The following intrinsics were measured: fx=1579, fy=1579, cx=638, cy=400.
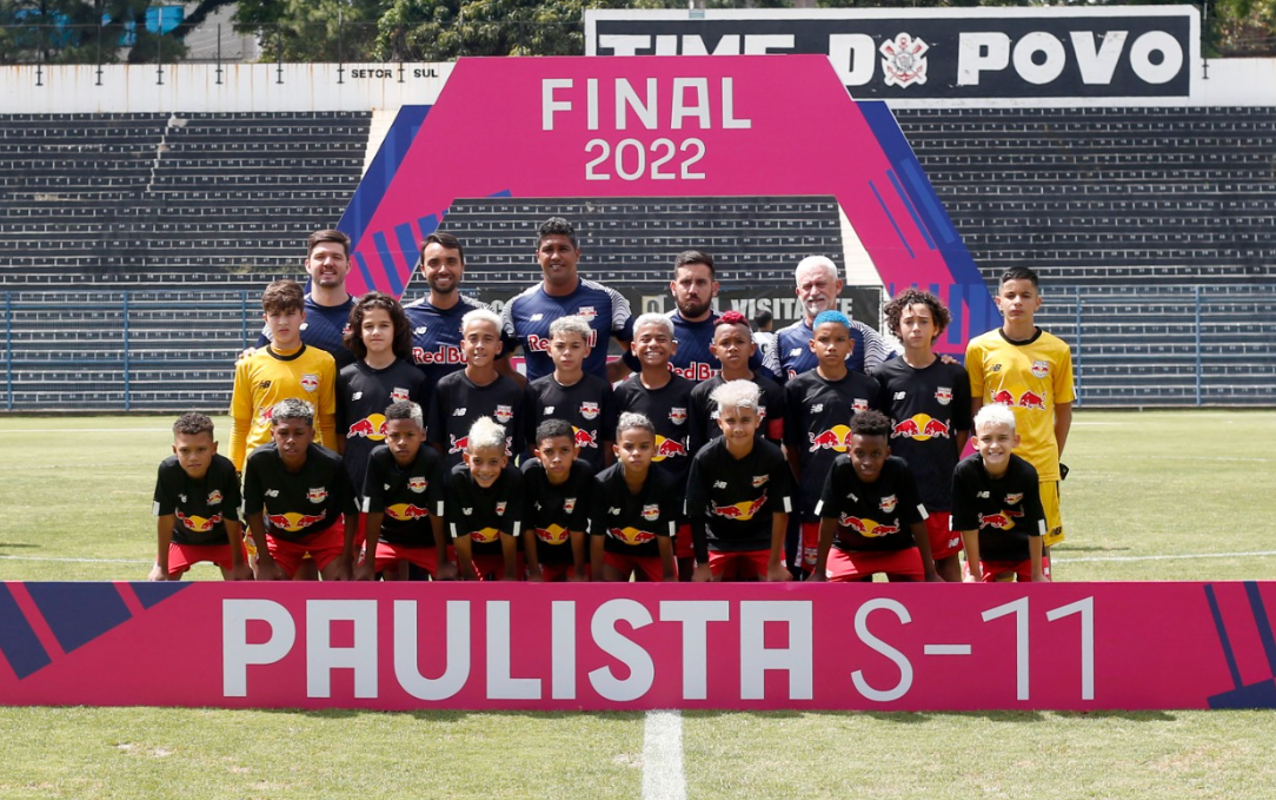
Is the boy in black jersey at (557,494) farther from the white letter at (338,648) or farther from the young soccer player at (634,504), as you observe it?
the white letter at (338,648)

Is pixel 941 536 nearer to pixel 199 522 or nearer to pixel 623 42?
pixel 199 522

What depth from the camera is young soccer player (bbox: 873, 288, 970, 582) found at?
A: 6617 mm

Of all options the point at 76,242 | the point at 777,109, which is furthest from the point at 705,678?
the point at 76,242

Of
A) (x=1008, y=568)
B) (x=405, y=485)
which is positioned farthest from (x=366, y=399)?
(x=1008, y=568)

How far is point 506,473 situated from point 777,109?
5525 millimetres

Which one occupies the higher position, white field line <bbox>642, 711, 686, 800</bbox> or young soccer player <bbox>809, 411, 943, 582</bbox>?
young soccer player <bbox>809, 411, 943, 582</bbox>

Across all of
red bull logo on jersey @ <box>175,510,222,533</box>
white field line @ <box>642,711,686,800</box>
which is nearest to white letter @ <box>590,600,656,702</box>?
white field line @ <box>642,711,686,800</box>

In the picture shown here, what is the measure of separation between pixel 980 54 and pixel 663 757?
28648 millimetres

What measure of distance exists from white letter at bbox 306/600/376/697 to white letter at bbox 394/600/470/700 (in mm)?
91

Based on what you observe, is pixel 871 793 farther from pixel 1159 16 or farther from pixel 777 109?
pixel 1159 16

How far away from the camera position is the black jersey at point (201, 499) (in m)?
6.52

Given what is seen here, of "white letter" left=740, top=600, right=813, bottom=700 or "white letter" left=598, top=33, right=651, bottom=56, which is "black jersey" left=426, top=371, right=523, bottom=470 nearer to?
"white letter" left=740, top=600, right=813, bottom=700

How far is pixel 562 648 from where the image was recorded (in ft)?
18.1

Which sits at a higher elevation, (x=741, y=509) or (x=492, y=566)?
(x=741, y=509)
